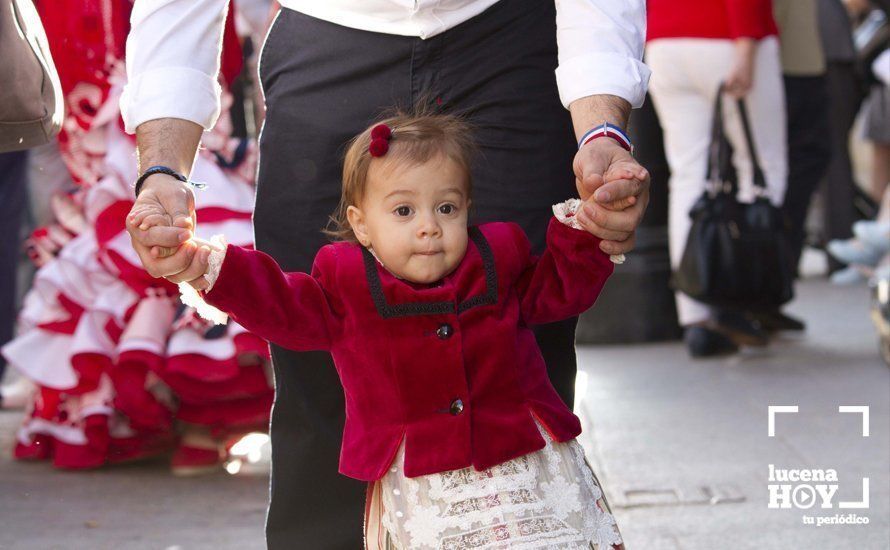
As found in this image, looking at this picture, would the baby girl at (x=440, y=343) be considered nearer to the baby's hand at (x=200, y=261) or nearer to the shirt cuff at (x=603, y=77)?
the baby's hand at (x=200, y=261)

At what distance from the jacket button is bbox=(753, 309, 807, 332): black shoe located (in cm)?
465

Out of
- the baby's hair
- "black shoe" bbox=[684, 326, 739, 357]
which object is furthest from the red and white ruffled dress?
"black shoe" bbox=[684, 326, 739, 357]

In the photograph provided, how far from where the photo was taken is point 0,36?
2.73 metres

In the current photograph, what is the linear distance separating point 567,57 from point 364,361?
692 millimetres

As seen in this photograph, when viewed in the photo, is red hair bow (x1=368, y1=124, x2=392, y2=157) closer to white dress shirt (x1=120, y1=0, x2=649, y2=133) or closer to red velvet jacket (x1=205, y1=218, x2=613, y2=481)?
red velvet jacket (x1=205, y1=218, x2=613, y2=481)

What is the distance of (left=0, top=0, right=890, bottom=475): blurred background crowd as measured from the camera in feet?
15.4

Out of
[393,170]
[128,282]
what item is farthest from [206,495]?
[393,170]

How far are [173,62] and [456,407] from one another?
0.82 m

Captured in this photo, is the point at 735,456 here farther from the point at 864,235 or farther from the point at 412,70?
the point at 412,70

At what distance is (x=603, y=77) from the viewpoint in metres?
2.44

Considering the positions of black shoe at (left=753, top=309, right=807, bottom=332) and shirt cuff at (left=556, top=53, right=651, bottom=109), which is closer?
shirt cuff at (left=556, top=53, right=651, bottom=109)

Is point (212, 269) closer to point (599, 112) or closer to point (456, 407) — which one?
point (456, 407)

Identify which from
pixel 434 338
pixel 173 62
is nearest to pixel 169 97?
pixel 173 62

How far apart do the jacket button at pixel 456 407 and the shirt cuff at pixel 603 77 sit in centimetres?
59
